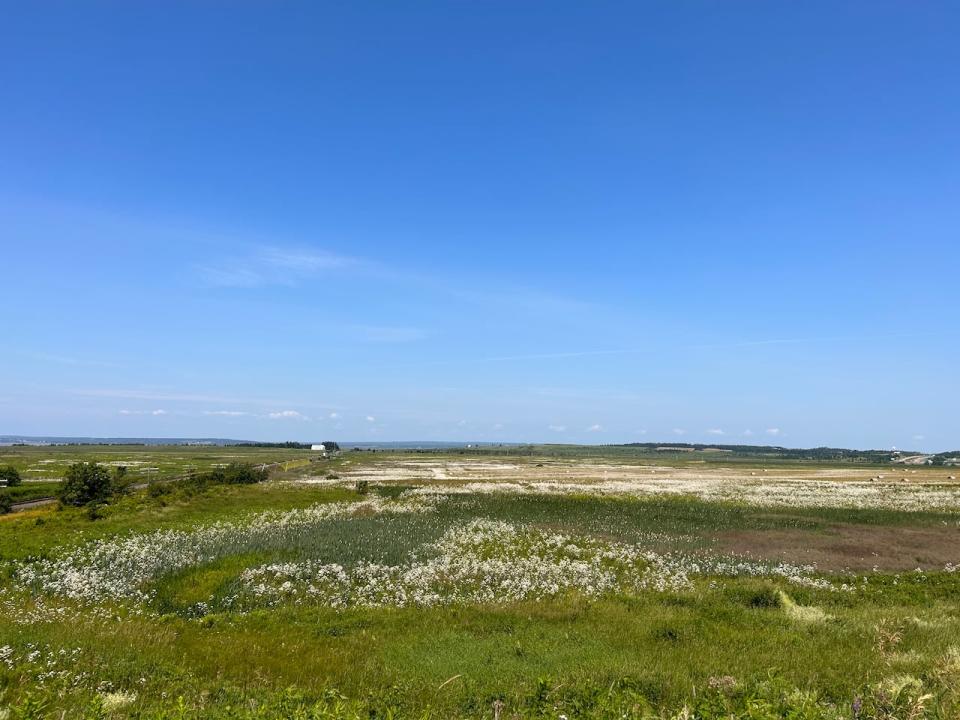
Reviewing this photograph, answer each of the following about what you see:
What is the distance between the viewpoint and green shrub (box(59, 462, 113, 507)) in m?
46.9

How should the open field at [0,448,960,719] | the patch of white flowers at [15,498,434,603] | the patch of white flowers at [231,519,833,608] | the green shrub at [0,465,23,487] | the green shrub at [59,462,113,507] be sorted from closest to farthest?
1. the open field at [0,448,960,719]
2. the patch of white flowers at [231,519,833,608]
3. the patch of white flowers at [15,498,434,603]
4. the green shrub at [59,462,113,507]
5. the green shrub at [0,465,23,487]

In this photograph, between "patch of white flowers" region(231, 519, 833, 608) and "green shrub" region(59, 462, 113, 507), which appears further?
"green shrub" region(59, 462, 113, 507)

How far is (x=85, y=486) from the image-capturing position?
156 ft

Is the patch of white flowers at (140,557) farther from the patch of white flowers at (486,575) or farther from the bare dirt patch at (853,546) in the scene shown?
the bare dirt patch at (853,546)

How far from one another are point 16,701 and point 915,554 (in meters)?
35.2

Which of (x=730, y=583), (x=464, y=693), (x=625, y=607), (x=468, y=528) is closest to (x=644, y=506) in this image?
(x=468, y=528)

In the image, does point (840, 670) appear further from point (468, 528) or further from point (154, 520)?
point (154, 520)

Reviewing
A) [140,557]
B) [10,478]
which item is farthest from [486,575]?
[10,478]

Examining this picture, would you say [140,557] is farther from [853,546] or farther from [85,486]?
[853,546]

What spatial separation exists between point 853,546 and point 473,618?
24383mm

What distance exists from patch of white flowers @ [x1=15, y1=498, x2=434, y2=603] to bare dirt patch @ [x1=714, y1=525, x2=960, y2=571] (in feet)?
80.0

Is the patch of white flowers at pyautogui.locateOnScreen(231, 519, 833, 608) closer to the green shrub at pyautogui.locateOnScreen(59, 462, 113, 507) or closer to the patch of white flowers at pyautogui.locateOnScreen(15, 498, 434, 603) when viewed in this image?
the patch of white flowers at pyautogui.locateOnScreen(15, 498, 434, 603)

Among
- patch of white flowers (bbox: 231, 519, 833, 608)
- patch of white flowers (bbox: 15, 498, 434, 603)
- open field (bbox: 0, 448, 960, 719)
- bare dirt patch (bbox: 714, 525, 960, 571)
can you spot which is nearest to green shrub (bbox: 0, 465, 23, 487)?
open field (bbox: 0, 448, 960, 719)

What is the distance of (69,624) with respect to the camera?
14516mm
